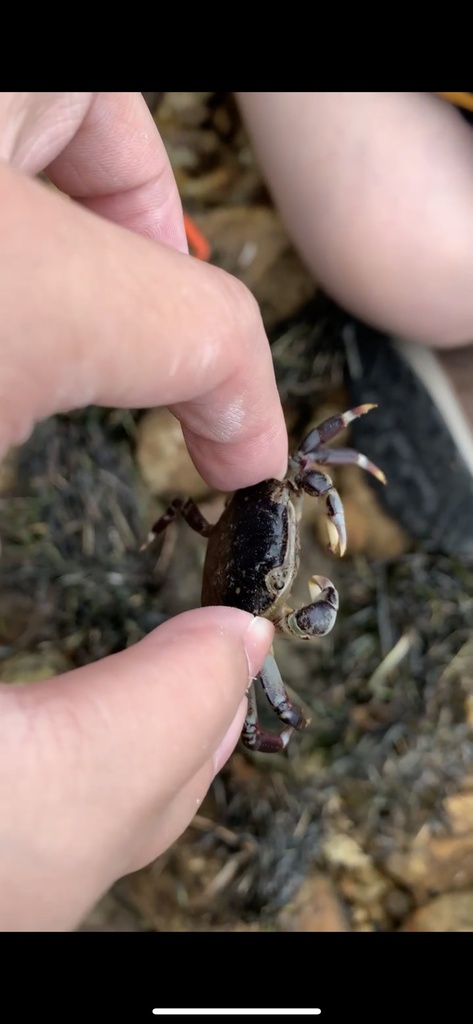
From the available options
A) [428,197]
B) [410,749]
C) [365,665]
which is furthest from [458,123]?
[410,749]

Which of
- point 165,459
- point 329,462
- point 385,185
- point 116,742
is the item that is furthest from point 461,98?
point 116,742

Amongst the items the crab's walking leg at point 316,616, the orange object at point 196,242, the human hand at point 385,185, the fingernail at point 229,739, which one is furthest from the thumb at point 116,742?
the orange object at point 196,242

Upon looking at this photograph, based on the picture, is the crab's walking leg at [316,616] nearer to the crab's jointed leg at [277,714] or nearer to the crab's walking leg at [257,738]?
the crab's jointed leg at [277,714]

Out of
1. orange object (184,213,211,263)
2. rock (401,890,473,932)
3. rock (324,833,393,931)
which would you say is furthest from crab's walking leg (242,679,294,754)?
orange object (184,213,211,263)

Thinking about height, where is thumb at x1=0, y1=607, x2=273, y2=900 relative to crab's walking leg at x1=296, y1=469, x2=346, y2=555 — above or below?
above

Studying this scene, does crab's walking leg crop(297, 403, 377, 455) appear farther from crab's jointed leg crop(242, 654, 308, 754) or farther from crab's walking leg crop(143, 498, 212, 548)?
crab's jointed leg crop(242, 654, 308, 754)

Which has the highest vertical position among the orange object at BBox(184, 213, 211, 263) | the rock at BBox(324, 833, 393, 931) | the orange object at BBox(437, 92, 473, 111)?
the orange object at BBox(437, 92, 473, 111)

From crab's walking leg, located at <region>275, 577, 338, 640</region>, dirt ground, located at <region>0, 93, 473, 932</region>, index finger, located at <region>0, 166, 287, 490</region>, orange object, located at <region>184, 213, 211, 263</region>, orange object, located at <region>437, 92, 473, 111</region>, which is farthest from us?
orange object, located at <region>184, 213, 211, 263</region>

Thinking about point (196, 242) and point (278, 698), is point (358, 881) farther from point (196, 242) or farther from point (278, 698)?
point (196, 242)
